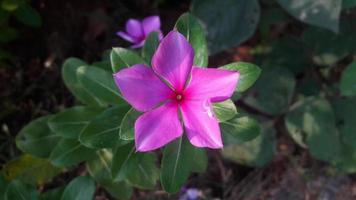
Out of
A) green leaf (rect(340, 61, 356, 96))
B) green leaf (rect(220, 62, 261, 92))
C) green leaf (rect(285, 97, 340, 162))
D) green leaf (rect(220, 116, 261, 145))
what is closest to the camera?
green leaf (rect(220, 62, 261, 92))

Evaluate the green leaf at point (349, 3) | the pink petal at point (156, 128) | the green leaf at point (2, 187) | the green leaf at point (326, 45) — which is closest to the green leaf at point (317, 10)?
the green leaf at point (349, 3)


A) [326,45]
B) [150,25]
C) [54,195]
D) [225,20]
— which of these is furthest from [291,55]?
[54,195]

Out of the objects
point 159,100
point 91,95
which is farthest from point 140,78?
point 91,95

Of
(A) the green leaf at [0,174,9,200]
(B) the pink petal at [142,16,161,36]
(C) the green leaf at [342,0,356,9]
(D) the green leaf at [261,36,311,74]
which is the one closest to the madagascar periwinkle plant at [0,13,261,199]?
(B) the pink petal at [142,16,161,36]

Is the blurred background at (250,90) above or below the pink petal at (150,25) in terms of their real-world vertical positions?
below

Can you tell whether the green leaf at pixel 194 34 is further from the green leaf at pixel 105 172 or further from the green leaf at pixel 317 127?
the green leaf at pixel 317 127

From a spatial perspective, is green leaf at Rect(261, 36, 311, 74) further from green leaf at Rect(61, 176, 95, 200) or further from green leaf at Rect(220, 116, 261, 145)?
green leaf at Rect(61, 176, 95, 200)

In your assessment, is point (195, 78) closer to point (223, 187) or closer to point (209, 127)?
point (209, 127)
